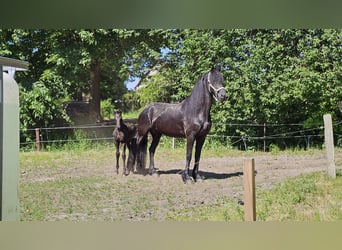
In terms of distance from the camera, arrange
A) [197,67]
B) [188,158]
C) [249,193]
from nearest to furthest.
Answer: [249,193] → [188,158] → [197,67]

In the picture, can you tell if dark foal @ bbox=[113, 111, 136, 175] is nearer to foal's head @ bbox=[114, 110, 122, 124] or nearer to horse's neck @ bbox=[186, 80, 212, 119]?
foal's head @ bbox=[114, 110, 122, 124]

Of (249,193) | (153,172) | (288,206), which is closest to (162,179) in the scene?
(153,172)

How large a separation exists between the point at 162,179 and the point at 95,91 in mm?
1108

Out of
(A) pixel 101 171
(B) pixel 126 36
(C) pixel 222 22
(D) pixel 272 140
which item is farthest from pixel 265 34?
(A) pixel 101 171

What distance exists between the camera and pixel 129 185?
15.5 feet

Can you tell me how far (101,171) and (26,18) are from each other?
165 centimetres

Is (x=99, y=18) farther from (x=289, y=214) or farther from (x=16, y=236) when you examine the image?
(x=289, y=214)

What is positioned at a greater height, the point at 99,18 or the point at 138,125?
the point at 99,18

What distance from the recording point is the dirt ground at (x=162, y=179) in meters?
4.65

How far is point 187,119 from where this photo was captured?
4730 mm

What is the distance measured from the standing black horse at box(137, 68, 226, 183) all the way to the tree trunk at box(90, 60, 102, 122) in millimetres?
429

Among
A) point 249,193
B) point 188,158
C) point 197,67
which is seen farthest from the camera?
point 197,67

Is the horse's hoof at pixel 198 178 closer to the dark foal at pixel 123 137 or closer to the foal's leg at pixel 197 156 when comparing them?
the foal's leg at pixel 197 156

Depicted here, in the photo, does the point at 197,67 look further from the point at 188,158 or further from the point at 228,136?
the point at 188,158
